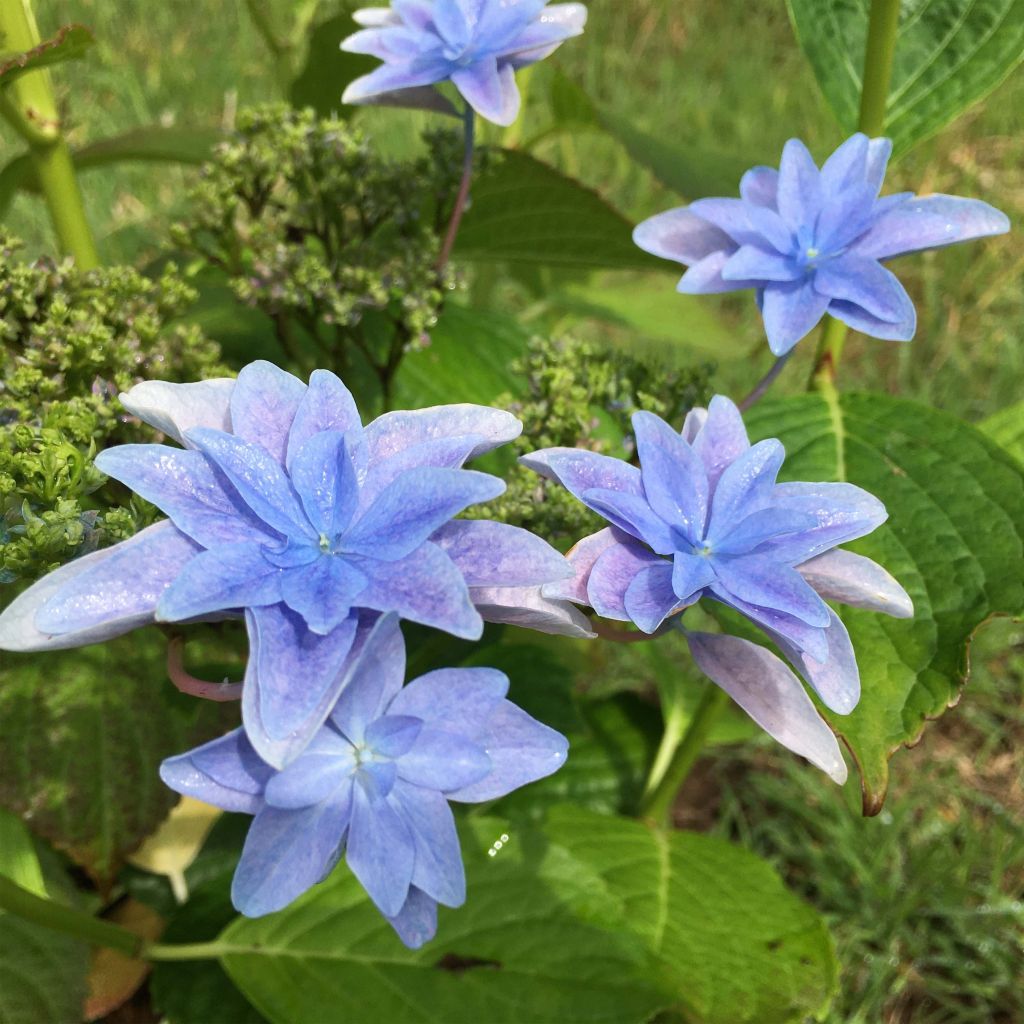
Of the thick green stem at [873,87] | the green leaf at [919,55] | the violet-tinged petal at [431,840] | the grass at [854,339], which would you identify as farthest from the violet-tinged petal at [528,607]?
the grass at [854,339]

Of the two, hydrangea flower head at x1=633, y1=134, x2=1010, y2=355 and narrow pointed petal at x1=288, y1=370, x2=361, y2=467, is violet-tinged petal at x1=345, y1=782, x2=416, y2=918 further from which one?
hydrangea flower head at x1=633, y1=134, x2=1010, y2=355

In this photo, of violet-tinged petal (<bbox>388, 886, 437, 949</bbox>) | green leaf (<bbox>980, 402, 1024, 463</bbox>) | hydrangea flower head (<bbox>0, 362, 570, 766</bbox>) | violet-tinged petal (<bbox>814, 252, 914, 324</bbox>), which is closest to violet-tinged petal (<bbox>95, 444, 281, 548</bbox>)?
hydrangea flower head (<bbox>0, 362, 570, 766</bbox>)

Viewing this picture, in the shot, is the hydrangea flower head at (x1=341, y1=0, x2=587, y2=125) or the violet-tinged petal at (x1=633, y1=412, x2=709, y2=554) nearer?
the violet-tinged petal at (x1=633, y1=412, x2=709, y2=554)

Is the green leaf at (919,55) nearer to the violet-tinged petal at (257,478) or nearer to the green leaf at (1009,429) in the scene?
the green leaf at (1009,429)

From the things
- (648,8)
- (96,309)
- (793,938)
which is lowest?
(793,938)

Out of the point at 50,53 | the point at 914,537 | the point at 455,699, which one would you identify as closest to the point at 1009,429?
the point at 914,537

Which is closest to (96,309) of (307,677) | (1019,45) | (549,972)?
(307,677)

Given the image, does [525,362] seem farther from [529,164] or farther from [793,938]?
[793,938]
